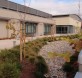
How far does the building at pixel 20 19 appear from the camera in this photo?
27.1m

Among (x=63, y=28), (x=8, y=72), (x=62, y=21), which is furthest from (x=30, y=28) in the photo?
(x=8, y=72)

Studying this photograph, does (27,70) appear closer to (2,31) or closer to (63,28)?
(2,31)

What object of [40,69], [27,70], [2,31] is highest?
[2,31]

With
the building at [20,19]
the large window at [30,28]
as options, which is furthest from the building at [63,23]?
the large window at [30,28]

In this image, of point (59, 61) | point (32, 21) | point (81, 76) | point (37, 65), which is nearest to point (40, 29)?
point (32, 21)

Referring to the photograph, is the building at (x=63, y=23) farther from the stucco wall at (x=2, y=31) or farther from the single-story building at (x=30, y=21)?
the stucco wall at (x=2, y=31)

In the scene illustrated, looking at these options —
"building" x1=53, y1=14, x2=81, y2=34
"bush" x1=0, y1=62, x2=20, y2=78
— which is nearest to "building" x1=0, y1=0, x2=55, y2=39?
"building" x1=53, y1=14, x2=81, y2=34

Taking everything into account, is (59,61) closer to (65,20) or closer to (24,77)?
(24,77)

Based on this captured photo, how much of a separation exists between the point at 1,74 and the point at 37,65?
232 centimetres

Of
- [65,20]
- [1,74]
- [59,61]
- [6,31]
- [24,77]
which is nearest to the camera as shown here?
[1,74]

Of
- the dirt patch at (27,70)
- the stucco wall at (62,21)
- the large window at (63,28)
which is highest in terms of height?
the stucco wall at (62,21)

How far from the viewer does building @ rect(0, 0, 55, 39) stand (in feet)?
88.9

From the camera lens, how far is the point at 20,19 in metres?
20.0

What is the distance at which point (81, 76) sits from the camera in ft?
6.70
